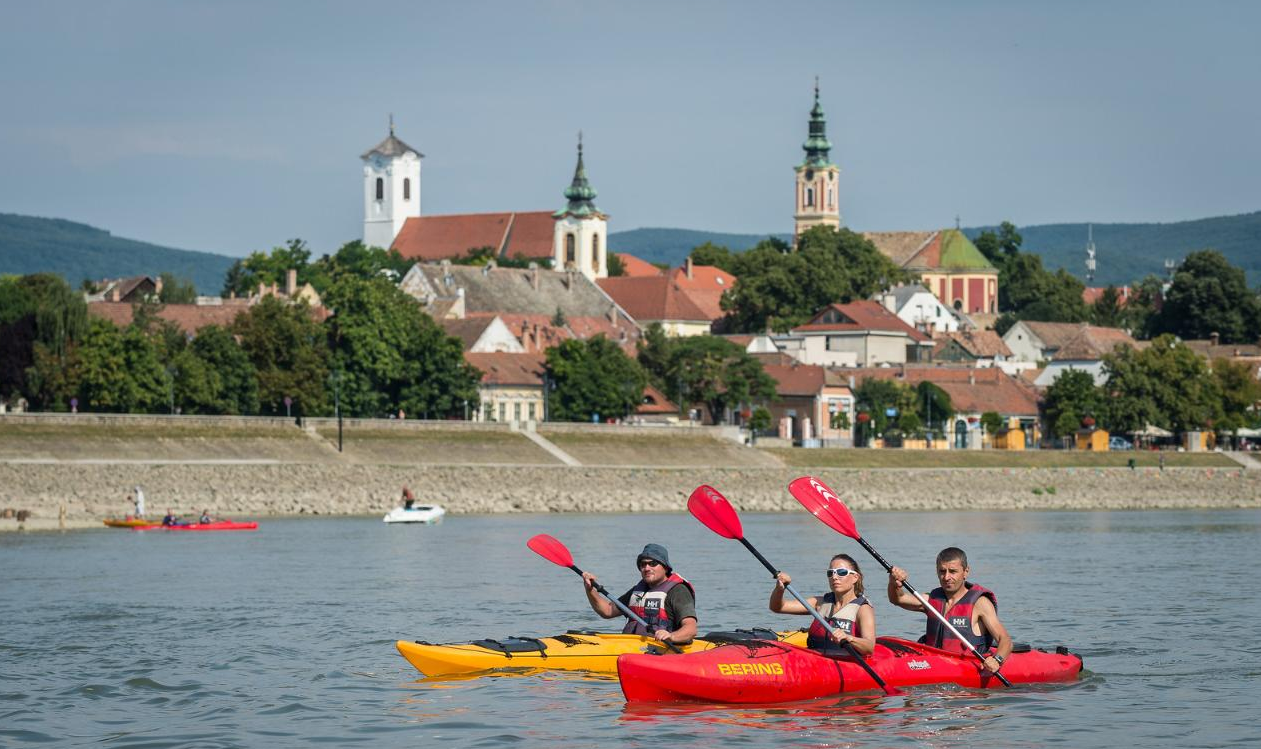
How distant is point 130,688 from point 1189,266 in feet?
466

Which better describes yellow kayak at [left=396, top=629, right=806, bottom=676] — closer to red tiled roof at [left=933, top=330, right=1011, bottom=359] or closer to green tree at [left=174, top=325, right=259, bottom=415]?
green tree at [left=174, top=325, right=259, bottom=415]

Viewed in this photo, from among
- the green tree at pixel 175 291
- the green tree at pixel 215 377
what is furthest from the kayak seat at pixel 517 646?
the green tree at pixel 175 291

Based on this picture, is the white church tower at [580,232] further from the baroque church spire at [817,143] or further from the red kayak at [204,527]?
the red kayak at [204,527]

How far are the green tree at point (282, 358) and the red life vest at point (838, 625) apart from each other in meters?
63.1

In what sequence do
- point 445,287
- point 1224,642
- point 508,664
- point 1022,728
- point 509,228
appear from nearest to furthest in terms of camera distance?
point 1022,728, point 508,664, point 1224,642, point 445,287, point 509,228

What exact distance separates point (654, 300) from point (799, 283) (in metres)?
12.7

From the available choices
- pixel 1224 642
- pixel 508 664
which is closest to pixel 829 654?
pixel 508 664

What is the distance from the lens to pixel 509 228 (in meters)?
187

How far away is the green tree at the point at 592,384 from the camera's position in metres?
96.8

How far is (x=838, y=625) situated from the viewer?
2091cm

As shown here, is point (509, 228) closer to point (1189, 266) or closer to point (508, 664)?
point (1189, 266)

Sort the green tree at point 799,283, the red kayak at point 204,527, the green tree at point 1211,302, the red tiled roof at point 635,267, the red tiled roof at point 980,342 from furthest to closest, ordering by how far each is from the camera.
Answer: the red tiled roof at point 635,267
the green tree at point 1211,302
the red tiled roof at point 980,342
the green tree at point 799,283
the red kayak at point 204,527

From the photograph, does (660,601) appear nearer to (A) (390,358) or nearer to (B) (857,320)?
(A) (390,358)

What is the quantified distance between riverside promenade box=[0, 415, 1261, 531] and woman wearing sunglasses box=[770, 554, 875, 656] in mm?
40104
